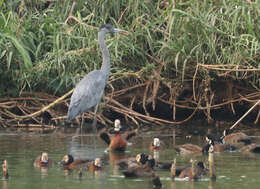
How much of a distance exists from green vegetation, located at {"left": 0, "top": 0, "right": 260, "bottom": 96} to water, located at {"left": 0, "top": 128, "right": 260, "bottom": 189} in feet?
5.12

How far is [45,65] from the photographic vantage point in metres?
13.3

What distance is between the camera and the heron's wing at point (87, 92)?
1241 centimetres

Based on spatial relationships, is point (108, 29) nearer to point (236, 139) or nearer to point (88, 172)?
point (236, 139)

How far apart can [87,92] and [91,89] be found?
0.08 meters

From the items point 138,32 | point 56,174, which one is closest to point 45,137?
point 138,32

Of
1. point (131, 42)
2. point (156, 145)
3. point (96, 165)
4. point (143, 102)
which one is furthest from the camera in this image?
point (131, 42)

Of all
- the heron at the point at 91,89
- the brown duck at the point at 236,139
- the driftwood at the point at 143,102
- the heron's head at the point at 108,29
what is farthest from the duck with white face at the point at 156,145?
the heron's head at the point at 108,29

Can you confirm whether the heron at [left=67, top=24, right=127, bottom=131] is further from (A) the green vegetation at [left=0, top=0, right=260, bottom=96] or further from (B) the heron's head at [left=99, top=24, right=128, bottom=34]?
(A) the green vegetation at [left=0, top=0, right=260, bottom=96]

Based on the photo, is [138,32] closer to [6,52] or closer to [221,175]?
[6,52]

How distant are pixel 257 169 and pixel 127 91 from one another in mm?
5427

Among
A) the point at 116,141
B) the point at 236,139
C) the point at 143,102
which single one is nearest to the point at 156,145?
the point at 116,141

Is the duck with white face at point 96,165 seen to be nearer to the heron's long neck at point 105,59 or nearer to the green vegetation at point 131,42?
the green vegetation at point 131,42

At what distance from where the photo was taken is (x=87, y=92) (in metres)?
12.5

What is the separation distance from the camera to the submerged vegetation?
12656mm
